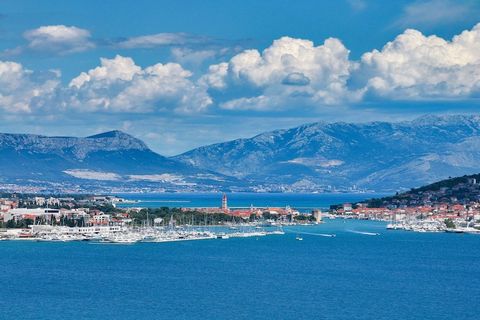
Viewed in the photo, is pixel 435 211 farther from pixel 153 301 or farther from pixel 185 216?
pixel 153 301

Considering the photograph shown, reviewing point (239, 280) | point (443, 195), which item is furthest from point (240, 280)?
point (443, 195)

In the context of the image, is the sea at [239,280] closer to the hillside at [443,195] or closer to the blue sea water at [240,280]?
the blue sea water at [240,280]

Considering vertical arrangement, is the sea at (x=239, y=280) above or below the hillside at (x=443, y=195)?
below

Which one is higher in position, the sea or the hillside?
the hillside

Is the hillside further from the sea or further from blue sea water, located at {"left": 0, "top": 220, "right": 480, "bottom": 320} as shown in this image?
blue sea water, located at {"left": 0, "top": 220, "right": 480, "bottom": 320}

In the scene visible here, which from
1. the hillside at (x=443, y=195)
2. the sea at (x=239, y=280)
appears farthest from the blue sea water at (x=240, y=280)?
the hillside at (x=443, y=195)

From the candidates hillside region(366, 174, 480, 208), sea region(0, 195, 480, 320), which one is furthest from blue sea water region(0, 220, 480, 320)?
hillside region(366, 174, 480, 208)

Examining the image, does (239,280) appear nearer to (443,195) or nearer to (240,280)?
(240,280)
